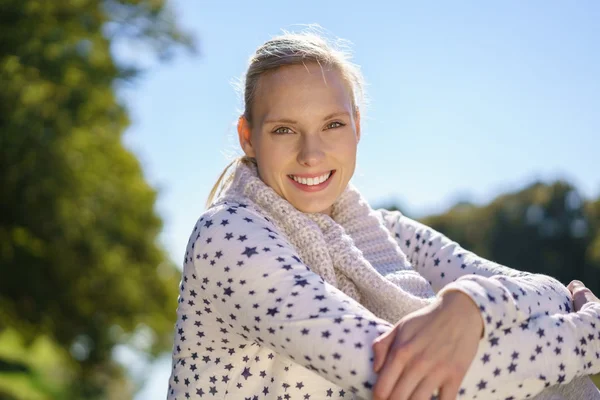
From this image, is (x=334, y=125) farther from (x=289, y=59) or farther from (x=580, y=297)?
(x=580, y=297)

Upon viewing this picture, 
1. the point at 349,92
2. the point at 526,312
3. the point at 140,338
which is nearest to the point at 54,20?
the point at 140,338

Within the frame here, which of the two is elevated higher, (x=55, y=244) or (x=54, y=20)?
(x=54, y=20)

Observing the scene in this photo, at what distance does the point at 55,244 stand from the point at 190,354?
14.4m

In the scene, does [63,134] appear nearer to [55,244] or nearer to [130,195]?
[55,244]

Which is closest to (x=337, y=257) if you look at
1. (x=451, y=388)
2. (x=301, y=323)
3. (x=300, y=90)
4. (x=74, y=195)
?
(x=300, y=90)

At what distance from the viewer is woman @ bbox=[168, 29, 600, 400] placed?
1603mm

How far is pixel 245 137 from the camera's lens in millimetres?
2523

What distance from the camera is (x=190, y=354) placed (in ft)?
7.22

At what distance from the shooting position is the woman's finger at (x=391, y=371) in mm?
1519

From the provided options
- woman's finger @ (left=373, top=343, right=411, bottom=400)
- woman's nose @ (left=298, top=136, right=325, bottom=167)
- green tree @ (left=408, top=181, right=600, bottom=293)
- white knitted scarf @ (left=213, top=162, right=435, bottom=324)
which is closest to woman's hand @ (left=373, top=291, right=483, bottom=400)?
woman's finger @ (left=373, top=343, right=411, bottom=400)

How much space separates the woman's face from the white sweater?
3.4 inches

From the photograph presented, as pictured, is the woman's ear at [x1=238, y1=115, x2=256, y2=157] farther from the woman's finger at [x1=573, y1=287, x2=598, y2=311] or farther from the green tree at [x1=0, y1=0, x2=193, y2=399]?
the green tree at [x1=0, y1=0, x2=193, y2=399]

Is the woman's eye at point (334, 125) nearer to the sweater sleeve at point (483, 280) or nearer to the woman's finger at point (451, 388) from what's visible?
the sweater sleeve at point (483, 280)

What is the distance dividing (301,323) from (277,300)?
0.10 metres
